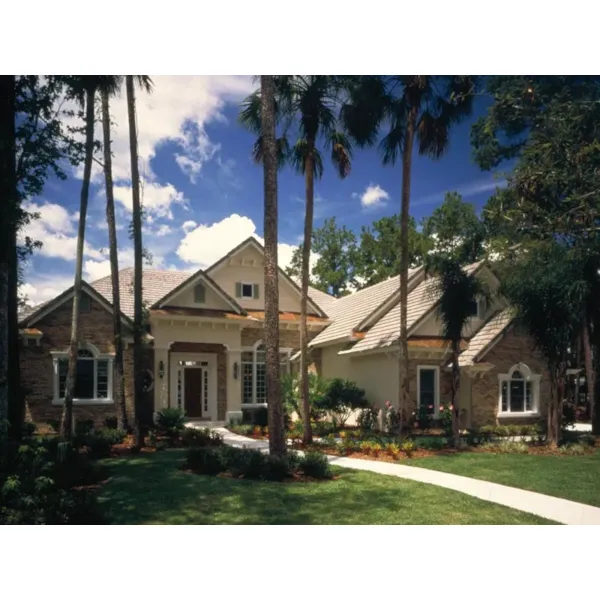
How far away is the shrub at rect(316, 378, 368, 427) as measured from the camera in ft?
36.7

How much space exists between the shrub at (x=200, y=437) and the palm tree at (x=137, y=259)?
60 cm

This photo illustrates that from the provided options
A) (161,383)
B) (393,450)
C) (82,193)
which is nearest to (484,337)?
(393,450)

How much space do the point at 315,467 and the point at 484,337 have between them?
7.19 metres

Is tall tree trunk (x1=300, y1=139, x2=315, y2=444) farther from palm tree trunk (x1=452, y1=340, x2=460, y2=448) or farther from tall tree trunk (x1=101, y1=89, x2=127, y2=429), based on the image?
palm tree trunk (x1=452, y1=340, x2=460, y2=448)

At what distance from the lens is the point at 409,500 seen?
20.9 ft

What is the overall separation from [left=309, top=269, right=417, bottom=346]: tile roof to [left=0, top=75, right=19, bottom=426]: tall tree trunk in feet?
16.8

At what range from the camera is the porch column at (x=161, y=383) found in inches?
309

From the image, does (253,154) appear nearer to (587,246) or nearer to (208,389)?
(208,389)

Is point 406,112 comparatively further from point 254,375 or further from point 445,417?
point 445,417

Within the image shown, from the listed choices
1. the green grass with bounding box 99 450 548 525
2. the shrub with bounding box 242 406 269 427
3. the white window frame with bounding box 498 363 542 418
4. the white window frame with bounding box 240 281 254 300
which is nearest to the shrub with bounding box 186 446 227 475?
the green grass with bounding box 99 450 548 525
